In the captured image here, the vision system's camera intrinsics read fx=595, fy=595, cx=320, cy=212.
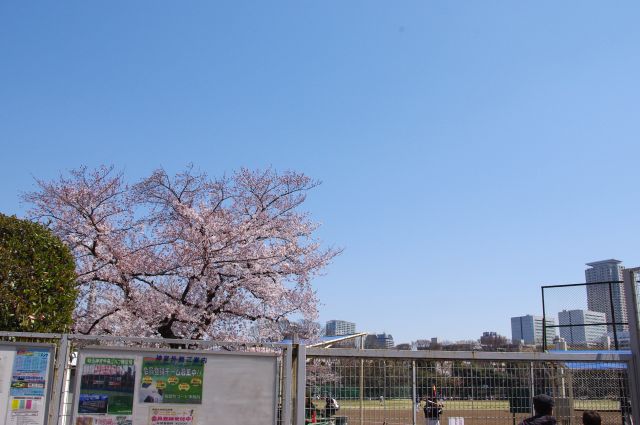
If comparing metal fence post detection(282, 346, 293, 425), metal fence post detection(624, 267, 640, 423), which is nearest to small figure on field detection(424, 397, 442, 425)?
metal fence post detection(282, 346, 293, 425)

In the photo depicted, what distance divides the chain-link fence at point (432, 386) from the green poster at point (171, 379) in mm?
1343

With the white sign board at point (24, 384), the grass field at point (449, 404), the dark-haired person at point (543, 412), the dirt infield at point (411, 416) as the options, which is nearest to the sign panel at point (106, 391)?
the white sign board at point (24, 384)

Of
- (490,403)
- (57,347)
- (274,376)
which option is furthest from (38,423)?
(490,403)

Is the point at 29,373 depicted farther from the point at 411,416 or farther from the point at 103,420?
the point at 411,416

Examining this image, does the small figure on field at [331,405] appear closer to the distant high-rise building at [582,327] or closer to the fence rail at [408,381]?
the fence rail at [408,381]

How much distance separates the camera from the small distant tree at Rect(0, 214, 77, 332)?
7.77m

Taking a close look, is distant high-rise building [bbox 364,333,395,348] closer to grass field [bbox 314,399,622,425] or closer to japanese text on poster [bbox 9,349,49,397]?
grass field [bbox 314,399,622,425]

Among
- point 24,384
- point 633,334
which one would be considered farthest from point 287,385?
point 633,334

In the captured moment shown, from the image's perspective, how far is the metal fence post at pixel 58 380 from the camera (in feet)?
21.4

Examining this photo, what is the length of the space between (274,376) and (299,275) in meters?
11.9

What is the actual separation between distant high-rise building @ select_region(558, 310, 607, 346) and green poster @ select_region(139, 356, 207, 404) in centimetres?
931

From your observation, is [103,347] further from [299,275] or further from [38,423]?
[299,275]

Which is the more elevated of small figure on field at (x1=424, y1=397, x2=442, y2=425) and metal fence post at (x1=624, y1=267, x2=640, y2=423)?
metal fence post at (x1=624, y1=267, x2=640, y2=423)

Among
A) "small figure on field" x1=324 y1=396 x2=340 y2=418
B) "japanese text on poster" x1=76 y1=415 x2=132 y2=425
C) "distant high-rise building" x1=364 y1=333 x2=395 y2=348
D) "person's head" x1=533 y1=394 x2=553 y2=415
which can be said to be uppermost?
"distant high-rise building" x1=364 y1=333 x2=395 y2=348
